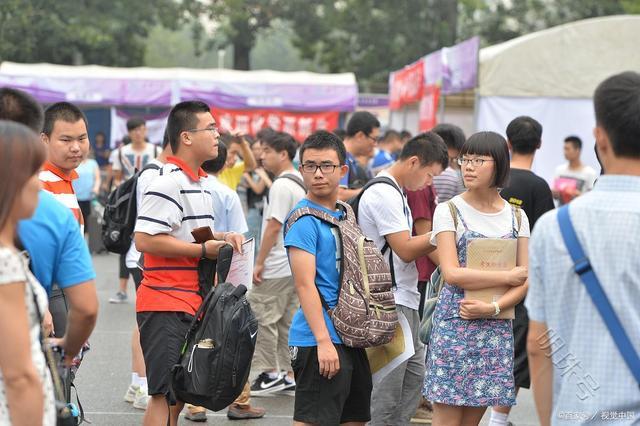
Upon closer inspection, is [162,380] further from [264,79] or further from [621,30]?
[264,79]

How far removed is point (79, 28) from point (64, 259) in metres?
33.3

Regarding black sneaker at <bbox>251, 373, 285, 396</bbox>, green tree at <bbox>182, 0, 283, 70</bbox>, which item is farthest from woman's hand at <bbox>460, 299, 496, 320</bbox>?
green tree at <bbox>182, 0, 283, 70</bbox>

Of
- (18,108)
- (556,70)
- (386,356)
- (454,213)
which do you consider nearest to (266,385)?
(386,356)

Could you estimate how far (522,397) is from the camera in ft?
26.8

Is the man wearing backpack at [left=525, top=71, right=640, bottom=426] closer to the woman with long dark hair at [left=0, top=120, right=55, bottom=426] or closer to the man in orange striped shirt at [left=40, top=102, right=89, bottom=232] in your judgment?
the woman with long dark hair at [left=0, top=120, right=55, bottom=426]

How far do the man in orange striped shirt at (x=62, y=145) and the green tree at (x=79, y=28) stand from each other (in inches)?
1193

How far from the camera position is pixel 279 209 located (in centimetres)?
745

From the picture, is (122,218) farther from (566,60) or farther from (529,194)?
(566,60)

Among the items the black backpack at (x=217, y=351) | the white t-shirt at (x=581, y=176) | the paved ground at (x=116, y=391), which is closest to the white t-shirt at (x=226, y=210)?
the black backpack at (x=217, y=351)

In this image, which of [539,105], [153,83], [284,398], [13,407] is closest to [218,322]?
[13,407]

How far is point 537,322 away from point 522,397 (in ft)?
17.2

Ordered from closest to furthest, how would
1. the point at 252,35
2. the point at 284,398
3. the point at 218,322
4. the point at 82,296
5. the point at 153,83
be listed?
the point at 82,296, the point at 218,322, the point at 284,398, the point at 153,83, the point at 252,35

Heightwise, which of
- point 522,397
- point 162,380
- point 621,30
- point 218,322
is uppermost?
point 621,30

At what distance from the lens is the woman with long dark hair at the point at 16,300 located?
9.43 feet
